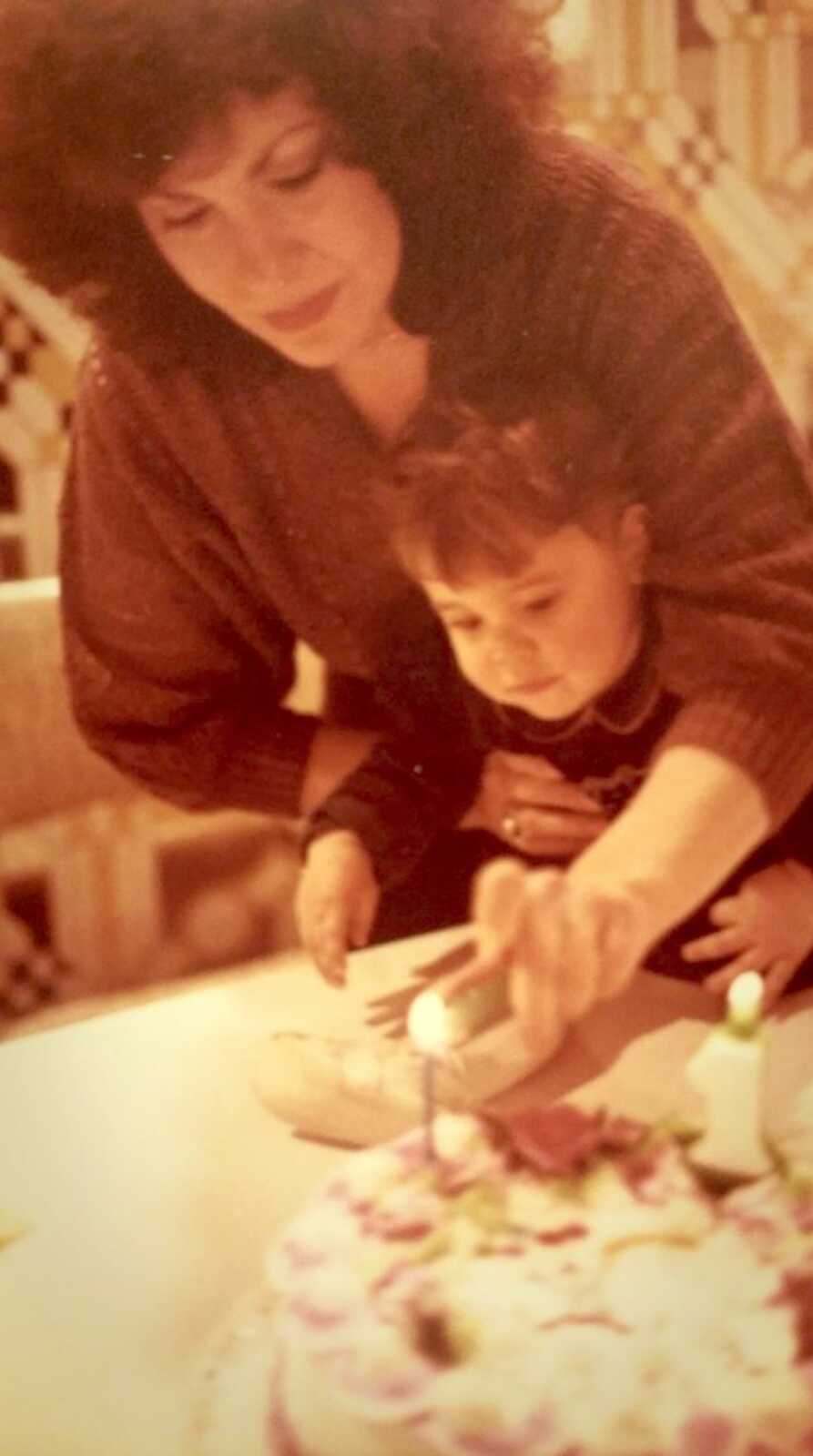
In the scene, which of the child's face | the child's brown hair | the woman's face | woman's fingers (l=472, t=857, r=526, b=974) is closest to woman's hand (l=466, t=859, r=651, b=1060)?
woman's fingers (l=472, t=857, r=526, b=974)

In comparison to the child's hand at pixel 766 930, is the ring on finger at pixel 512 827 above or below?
above

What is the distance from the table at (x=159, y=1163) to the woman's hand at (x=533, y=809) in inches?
3.7

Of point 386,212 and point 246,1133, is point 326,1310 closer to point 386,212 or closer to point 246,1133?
point 246,1133

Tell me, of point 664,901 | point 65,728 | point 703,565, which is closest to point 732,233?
point 703,565

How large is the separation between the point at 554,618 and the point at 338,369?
22 centimetres

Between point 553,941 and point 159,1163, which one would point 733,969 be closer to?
point 553,941

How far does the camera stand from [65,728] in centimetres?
110

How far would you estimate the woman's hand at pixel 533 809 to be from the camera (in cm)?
113

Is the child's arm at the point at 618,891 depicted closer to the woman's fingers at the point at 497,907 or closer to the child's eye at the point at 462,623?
the woman's fingers at the point at 497,907

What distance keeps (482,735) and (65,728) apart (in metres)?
0.29

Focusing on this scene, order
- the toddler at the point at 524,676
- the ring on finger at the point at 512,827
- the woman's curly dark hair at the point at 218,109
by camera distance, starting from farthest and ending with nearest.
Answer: the ring on finger at the point at 512,827, the toddler at the point at 524,676, the woman's curly dark hair at the point at 218,109

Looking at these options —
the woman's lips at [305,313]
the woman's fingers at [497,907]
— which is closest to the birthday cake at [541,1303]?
the woman's fingers at [497,907]

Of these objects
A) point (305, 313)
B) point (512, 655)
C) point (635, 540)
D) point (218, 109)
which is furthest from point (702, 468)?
point (218, 109)

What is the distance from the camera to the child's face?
105 cm
